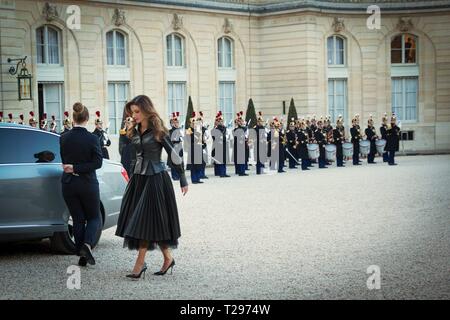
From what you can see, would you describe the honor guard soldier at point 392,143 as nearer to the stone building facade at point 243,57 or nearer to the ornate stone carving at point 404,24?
the stone building facade at point 243,57

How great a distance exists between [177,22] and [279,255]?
1064 inches

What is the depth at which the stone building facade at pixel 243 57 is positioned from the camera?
3284 centimetres

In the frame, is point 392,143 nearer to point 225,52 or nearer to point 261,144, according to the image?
point 261,144

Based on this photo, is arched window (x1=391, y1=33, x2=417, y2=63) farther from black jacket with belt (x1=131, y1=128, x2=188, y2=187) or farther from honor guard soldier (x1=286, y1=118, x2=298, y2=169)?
black jacket with belt (x1=131, y1=128, x2=188, y2=187)

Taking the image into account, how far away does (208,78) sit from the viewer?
38.4 meters

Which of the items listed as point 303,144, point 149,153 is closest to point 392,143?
point 303,144

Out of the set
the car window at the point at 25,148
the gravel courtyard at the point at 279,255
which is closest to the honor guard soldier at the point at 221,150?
the gravel courtyard at the point at 279,255

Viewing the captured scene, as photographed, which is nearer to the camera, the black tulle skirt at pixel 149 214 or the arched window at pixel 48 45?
the black tulle skirt at pixel 149 214

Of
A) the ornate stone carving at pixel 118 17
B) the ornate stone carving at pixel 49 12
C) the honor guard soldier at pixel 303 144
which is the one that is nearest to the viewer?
the honor guard soldier at pixel 303 144

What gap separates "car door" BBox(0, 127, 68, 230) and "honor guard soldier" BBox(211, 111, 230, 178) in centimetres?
1600

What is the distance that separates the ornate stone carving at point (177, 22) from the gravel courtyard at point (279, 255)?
19084mm

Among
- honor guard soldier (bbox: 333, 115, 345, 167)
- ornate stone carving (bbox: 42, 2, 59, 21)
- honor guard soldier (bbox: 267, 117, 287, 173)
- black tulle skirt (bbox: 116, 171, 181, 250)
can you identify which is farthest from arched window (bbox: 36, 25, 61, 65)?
black tulle skirt (bbox: 116, 171, 181, 250)
